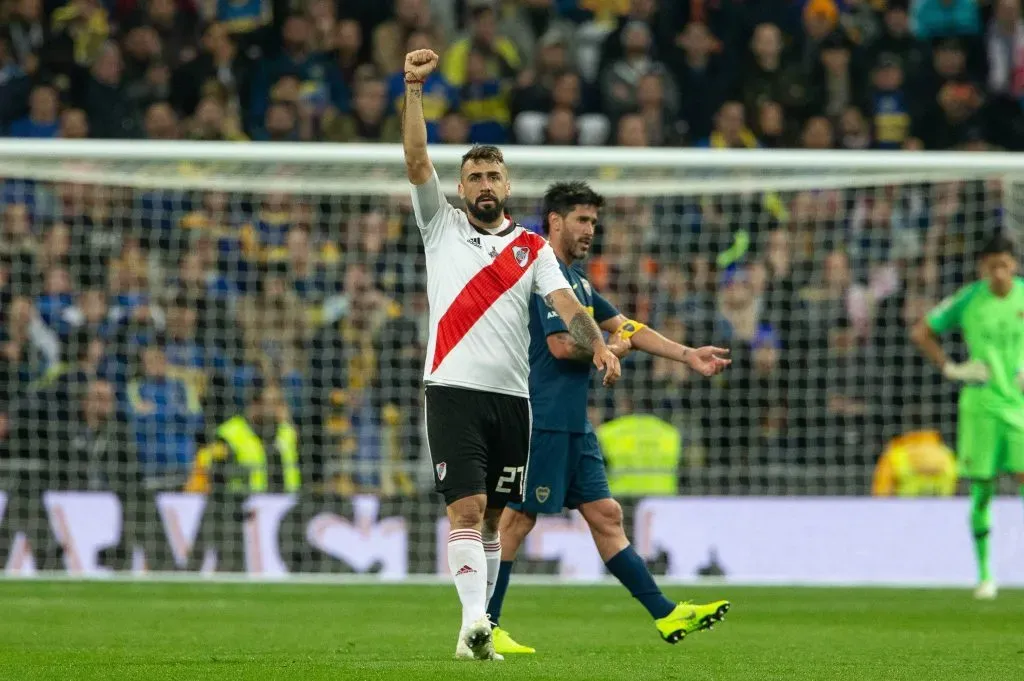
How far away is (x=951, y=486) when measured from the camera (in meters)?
15.6

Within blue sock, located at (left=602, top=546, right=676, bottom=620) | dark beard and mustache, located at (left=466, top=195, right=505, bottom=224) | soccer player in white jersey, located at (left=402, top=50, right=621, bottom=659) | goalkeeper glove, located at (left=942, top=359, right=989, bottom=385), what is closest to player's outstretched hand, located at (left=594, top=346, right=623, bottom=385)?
soccer player in white jersey, located at (left=402, top=50, right=621, bottom=659)

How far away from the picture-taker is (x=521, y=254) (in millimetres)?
7801

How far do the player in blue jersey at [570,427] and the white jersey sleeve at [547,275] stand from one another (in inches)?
27.7

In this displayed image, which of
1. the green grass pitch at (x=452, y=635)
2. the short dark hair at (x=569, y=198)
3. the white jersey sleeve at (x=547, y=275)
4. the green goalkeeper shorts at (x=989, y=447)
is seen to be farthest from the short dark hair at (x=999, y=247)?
the white jersey sleeve at (x=547, y=275)

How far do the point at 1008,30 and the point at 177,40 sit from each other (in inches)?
384

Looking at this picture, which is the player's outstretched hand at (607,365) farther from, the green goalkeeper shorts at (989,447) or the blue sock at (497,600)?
the green goalkeeper shorts at (989,447)

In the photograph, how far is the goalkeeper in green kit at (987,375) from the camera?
12.8 metres

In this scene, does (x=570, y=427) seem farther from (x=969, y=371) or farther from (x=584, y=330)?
(x=969, y=371)

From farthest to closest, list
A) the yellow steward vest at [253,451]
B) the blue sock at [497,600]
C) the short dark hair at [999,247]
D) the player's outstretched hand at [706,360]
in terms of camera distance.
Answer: the yellow steward vest at [253,451] < the short dark hair at [999,247] < the blue sock at [497,600] < the player's outstretched hand at [706,360]

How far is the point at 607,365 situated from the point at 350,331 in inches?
365

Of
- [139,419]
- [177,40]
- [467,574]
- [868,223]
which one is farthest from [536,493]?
[177,40]

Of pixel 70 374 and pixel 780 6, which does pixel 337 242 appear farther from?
pixel 780 6

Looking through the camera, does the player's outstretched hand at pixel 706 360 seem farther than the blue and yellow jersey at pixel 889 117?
No

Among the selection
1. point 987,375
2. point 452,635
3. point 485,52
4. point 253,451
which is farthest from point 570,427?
point 485,52
